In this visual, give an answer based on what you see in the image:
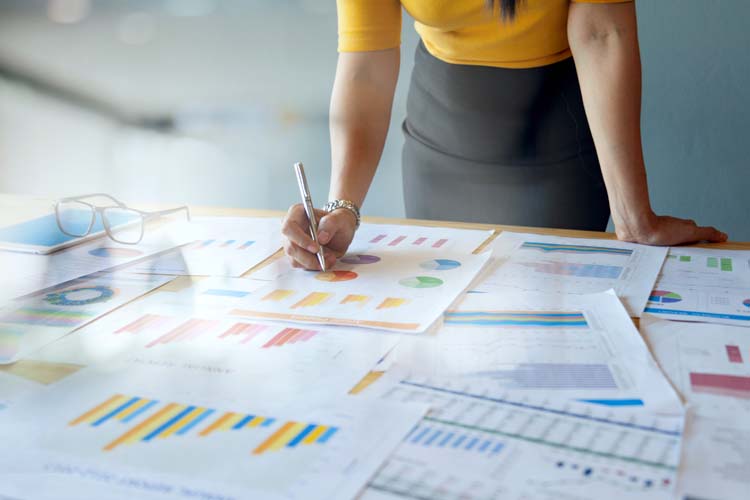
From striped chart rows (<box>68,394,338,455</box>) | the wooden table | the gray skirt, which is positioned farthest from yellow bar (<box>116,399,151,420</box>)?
the gray skirt

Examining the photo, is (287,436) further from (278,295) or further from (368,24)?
(368,24)

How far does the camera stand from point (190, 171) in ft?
8.87

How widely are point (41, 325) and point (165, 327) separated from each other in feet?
0.43

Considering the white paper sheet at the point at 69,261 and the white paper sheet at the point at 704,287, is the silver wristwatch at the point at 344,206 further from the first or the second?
the white paper sheet at the point at 704,287

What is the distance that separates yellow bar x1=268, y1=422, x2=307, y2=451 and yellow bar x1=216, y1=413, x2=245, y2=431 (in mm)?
45

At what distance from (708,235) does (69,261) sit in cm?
90

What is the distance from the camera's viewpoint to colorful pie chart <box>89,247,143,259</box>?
1.08 metres

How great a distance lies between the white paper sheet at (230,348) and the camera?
2.18 feet

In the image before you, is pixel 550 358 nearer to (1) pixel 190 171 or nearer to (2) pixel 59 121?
(1) pixel 190 171

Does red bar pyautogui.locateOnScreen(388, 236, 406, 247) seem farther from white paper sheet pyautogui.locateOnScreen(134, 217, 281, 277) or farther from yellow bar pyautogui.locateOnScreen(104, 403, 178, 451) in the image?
yellow bar pyautogui.locateOnScreen(104, 403, 178, 451)

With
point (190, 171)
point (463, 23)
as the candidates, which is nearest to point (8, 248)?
point (463, 23)

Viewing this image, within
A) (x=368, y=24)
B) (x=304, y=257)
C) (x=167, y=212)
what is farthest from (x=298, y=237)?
(x=368, y=24)

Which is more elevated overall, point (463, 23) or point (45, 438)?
point (463, 23)

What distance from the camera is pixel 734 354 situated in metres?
0.71
